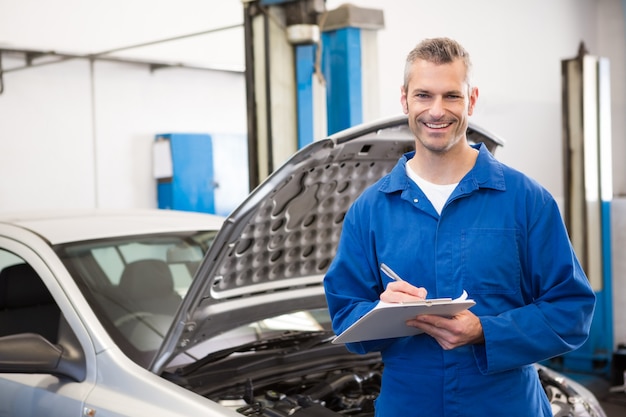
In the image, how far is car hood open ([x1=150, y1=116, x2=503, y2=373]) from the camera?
1.96m

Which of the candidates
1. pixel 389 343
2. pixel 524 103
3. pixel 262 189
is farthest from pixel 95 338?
pixel 524 103

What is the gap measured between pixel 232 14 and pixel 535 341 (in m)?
6.46

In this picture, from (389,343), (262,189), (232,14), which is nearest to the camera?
(389,343)

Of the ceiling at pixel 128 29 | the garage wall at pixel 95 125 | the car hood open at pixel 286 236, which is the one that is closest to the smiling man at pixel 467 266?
the car hood open at pixel 286 236

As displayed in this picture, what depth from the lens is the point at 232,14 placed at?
7.48 meters

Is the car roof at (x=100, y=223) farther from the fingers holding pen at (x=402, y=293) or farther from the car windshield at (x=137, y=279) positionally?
the fingers holding pen at (x=402, y=293)

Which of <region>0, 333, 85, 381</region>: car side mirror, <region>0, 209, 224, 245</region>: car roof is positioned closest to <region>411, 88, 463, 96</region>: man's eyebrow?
<region>0, 333, 85, 381</region>: car side mirror

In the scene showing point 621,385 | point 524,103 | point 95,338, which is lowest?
point 621,385

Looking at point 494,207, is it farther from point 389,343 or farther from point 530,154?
point 530,154

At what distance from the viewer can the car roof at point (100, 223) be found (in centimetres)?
253

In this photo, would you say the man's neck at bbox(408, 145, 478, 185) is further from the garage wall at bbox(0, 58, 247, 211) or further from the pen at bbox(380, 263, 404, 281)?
the garage wall at bbox(0, 58, 247, 211)

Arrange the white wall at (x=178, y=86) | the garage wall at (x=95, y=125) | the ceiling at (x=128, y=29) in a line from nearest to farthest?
the ceiling at (x=128, y=29), the white wall at (x=178, y=86), the garage wall at (x=95, y=125)

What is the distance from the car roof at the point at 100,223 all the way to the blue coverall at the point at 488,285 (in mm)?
1233

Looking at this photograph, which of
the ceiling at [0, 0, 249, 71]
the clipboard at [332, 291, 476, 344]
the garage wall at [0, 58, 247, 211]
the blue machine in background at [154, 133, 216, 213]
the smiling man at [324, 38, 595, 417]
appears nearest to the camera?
the clipboard at [332, 291, 476, 344]
